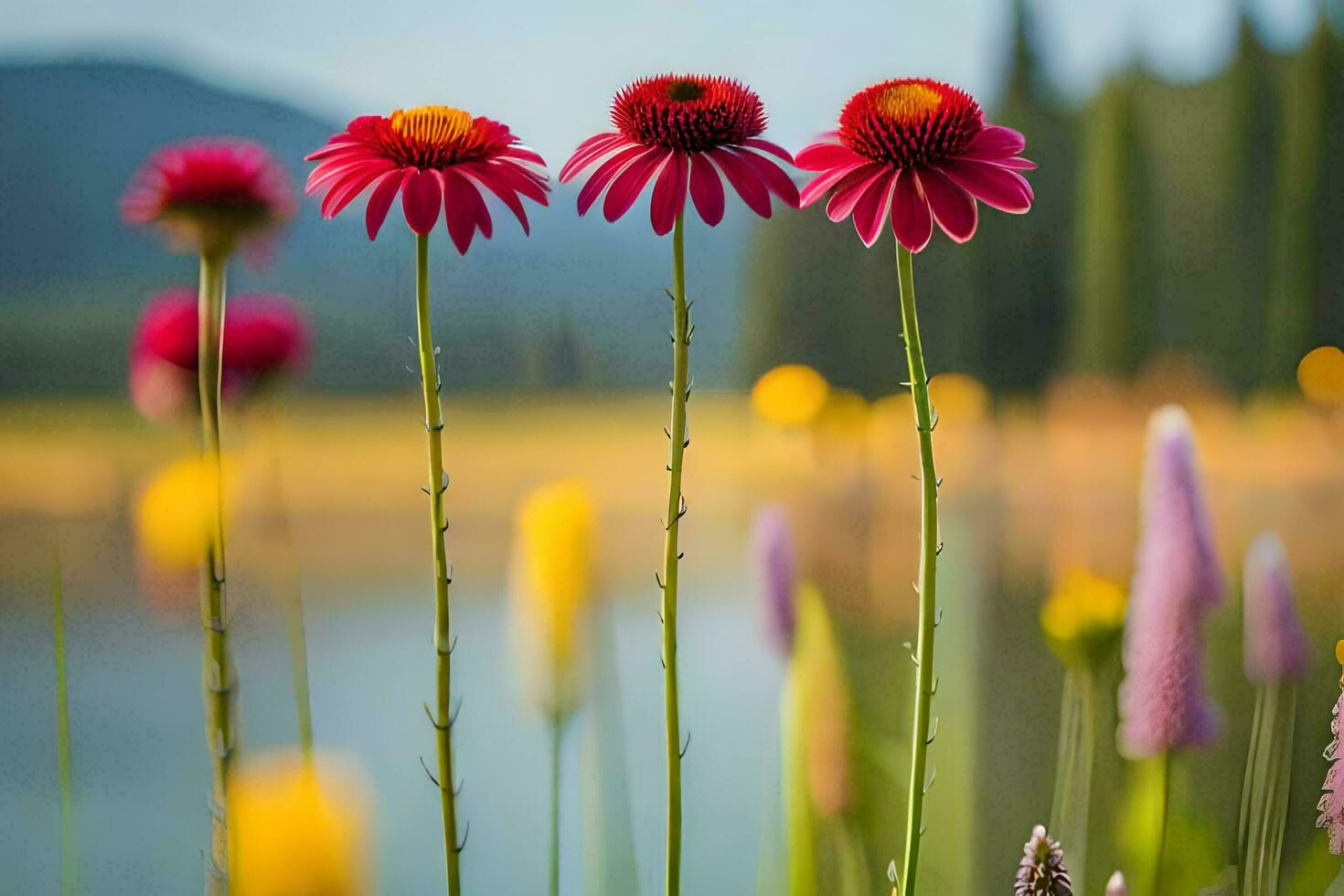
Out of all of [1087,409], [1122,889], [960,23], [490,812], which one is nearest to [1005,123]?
[960,23]

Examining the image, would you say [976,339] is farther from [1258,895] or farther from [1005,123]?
[1258,895]

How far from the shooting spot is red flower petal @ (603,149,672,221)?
80cm

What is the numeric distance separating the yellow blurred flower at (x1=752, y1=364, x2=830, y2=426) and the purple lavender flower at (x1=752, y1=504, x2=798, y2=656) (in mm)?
99

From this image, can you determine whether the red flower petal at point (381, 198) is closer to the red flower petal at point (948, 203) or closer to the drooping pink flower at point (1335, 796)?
the red flower petal at point (948, 203)

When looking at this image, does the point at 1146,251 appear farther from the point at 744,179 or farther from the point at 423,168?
the point at 423,168

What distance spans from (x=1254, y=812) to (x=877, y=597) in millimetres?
418

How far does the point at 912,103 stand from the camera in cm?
76

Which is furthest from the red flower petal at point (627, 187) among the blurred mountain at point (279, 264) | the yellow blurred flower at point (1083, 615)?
the yellow blurred flower at point (1083, 615)

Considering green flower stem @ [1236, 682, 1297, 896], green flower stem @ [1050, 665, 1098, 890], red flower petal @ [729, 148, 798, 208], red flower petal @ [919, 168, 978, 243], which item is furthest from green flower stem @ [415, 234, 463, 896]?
green flower stem @ [1236, 682, 1297, 896]

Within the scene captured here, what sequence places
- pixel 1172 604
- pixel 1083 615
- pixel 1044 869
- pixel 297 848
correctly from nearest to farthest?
pixel 297 848 → pixel 1044 869 → pixel 1172 604 → pixel 1083 615

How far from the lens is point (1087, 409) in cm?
112

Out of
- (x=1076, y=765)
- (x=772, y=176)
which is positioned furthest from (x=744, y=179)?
(x=1076, y=765)

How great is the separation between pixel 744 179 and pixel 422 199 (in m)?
0.21

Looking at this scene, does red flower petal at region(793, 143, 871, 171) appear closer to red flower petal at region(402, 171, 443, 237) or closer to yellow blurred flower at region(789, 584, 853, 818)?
red flower petal at region(402, 171, 443, 237)
